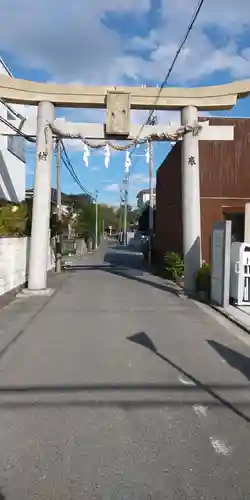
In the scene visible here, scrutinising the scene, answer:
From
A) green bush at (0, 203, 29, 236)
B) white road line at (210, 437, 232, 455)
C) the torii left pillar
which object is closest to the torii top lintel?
the torii left pillar

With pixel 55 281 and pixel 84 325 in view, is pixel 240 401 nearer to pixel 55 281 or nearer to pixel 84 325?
pixel 84 325

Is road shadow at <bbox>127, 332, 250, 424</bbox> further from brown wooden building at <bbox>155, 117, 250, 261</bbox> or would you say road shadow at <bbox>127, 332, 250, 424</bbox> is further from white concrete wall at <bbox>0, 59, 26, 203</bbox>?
white concrete wall at <bbox>0, 59, 26, 203</bbox>

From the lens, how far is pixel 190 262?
15758mm

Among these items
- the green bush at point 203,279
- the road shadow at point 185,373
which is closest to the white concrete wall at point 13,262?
the road shadow at point 185,373

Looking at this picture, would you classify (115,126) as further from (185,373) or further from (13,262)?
(185,373)

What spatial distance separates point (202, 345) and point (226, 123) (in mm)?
13274

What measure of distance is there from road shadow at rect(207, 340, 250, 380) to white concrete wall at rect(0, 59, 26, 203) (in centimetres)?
1437

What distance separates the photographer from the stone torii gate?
1519 centimetres

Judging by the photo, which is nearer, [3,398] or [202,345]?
[3,398]

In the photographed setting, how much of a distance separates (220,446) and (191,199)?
1193cm

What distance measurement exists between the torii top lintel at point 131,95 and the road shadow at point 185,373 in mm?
8681

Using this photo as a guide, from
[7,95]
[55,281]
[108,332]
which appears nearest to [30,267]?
[55,281]

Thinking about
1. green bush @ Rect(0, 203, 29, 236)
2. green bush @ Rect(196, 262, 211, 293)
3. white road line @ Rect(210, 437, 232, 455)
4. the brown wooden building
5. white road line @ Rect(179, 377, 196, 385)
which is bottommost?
white road line @ Rect(210, 437, 232, 455)

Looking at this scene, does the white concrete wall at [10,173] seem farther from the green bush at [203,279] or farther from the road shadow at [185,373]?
the road shadow at [185,373]
